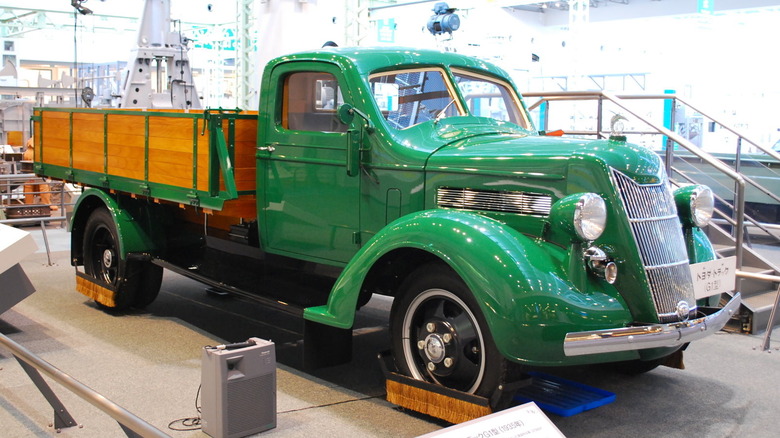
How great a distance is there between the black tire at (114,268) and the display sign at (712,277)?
4.08 metres

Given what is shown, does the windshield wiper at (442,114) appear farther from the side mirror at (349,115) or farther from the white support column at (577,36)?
the white support column at (577,36)

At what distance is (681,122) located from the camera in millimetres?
10781

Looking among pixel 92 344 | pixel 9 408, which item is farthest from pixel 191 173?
pixel 9 408

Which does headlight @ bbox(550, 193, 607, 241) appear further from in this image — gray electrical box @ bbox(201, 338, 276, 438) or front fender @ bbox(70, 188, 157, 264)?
front fender @ bbox(70, 188, 157, 264)

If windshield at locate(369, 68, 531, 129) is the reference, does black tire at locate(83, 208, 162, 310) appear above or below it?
below

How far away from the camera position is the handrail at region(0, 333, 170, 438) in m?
2.47

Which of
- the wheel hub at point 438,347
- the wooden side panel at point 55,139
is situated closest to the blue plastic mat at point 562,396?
the wheel hub at point 438,347

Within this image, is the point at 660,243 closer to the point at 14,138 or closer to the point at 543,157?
the point at 543,157

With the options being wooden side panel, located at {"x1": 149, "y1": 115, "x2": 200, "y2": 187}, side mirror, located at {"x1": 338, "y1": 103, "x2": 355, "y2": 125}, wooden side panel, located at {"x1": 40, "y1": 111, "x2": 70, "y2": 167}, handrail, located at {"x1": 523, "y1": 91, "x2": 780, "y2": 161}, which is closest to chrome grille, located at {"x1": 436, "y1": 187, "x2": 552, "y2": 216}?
side mirror, located at {"x1": 338, "y1": 103, "x2": 355, "y2": 125}

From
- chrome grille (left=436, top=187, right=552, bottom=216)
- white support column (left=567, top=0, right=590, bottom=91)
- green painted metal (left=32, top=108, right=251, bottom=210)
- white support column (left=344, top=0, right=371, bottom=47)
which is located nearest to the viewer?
chrome grille (left=436, top=187, right=552, bottom=216)

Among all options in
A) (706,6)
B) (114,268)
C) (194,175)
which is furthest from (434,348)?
(706,6)

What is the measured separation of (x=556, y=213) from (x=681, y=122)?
26.2 feet

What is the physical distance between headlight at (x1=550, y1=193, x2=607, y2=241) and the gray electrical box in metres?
1.48

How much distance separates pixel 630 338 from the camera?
11.3 ft
